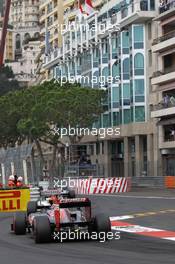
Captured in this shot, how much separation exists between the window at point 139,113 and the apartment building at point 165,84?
2334mm

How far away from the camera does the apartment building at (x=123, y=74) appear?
230 feet

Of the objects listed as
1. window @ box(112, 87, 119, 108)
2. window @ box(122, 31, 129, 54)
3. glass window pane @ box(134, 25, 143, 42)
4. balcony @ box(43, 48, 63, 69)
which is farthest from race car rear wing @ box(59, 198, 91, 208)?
balcony @ box(43, 48, 63, 69)

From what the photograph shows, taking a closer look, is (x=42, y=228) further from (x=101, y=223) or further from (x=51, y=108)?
(x=51, y=108)

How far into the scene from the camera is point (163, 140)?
2618 inches

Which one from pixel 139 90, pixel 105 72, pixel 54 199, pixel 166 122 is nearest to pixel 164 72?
pixel 139 90

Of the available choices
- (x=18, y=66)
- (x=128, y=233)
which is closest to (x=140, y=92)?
(x=128, y=233)

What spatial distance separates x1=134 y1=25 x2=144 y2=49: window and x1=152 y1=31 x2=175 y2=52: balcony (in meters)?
3.77

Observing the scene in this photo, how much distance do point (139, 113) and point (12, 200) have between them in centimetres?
4448

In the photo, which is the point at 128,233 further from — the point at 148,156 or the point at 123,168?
the point at 123,168

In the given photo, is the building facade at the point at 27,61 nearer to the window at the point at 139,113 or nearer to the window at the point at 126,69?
the window at the point at 126,69

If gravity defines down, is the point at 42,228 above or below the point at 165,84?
below

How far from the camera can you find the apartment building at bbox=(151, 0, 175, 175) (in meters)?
64.8

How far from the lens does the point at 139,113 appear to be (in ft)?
234

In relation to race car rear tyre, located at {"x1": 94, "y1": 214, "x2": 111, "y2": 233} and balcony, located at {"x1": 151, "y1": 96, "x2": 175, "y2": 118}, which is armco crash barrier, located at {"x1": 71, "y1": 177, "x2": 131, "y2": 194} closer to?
balcony, located at {"x1": 151, "y1": 96, "x2": 175, "y2": 118}
